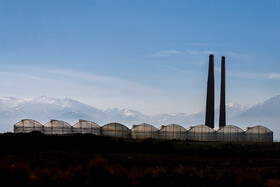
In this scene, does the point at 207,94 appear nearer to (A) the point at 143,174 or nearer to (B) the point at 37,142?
(B) the point at 37,142

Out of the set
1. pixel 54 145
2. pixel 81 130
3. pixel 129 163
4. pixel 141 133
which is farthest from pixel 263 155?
pixel 81 130

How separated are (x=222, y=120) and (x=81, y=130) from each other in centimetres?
4469

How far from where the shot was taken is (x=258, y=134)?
82.5 metres

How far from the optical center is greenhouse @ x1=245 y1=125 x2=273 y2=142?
82000 millimetres

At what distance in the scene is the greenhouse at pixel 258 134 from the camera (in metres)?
82.0

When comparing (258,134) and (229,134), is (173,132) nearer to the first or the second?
(229,134)

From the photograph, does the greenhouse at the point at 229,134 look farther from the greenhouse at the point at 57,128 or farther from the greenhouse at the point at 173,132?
the greenhouse at the point at 57,128

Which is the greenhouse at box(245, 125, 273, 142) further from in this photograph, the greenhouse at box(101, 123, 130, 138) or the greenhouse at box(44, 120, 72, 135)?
the greenhouse at box(44, 120, 72, 135)

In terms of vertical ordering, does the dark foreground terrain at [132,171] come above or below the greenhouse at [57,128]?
below

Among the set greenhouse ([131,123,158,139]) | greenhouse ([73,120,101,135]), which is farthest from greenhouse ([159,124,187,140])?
greenhouse ([73,120,101,135])

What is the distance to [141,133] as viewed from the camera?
8088 cm

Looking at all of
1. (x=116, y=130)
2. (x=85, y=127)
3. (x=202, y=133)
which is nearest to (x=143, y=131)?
(x=116, y=130)

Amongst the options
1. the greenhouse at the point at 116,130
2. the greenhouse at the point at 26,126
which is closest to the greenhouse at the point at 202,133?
the greenhouse at the point at 116,130

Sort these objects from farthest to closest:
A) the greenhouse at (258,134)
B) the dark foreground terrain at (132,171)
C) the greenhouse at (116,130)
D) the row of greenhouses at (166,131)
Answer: the greenhouse at (258,134)
the row of greenhouses at (166,131)
the greenhouse at (116,130)
the dark foreground terrain at (132,171)
